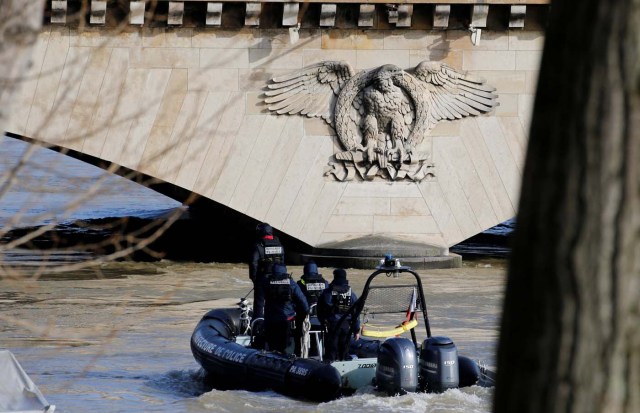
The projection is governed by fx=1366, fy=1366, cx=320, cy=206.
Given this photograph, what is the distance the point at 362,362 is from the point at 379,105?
1094cm

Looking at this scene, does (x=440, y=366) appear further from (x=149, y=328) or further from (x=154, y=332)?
(x=149, y=328)

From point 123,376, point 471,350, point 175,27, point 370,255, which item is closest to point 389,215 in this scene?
point 370,255

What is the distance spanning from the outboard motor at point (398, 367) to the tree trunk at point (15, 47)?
8052mm

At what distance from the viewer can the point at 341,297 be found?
527 inches

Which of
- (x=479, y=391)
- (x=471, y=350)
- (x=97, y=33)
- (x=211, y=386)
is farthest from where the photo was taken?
(x=97, y=33)

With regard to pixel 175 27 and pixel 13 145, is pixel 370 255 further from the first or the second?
pixel 13 145

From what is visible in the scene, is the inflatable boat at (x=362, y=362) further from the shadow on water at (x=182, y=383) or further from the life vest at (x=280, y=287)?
the life vest at (x=280, y=287)

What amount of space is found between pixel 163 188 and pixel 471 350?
613 inches

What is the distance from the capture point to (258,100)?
2403 centimetres

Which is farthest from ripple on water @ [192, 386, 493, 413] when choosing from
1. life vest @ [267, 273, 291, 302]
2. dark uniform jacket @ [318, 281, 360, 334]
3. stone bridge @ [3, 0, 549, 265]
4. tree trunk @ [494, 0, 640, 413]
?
stone bridge @ [3, 0, 549, 265]

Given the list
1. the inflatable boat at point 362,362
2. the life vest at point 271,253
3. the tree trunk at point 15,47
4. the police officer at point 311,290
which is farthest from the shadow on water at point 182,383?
the tree trunk at point 15,47

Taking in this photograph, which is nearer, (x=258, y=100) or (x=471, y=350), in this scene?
(x=471, y=350)

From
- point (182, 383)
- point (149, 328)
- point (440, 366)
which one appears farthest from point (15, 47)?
point (149, 328)

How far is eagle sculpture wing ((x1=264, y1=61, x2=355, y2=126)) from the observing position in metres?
24.0
